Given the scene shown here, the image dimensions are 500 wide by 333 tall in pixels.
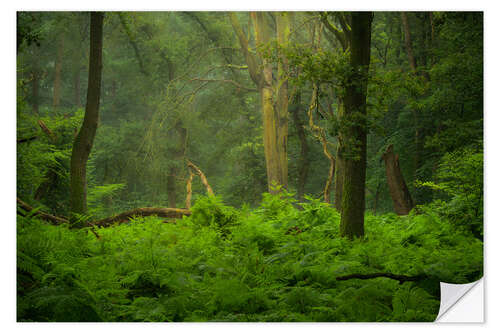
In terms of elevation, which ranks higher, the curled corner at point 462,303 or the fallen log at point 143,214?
the fallen log at point 143,214

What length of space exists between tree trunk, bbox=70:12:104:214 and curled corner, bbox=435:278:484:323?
169 inches

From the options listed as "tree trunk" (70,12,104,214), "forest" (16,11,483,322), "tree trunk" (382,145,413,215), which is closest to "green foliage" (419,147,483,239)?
"forest" (16,11,483,322)

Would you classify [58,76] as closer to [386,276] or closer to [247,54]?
[247,54]

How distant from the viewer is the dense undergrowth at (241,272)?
3.57 meters

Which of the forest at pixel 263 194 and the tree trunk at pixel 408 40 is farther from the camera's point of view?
the tree trunk at pixel 408 40

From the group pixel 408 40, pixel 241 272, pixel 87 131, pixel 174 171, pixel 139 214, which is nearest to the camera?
pixel 241 272

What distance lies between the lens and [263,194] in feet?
20.4

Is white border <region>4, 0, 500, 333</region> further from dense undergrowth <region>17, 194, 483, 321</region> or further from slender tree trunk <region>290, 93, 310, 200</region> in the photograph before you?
slender tree trunk <region>290, 93, 310, 200</region>

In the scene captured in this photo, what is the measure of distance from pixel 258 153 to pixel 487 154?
6296 millimetres

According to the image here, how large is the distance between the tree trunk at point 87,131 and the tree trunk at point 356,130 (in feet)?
10.8

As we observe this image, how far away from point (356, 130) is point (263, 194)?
6.62 feet
